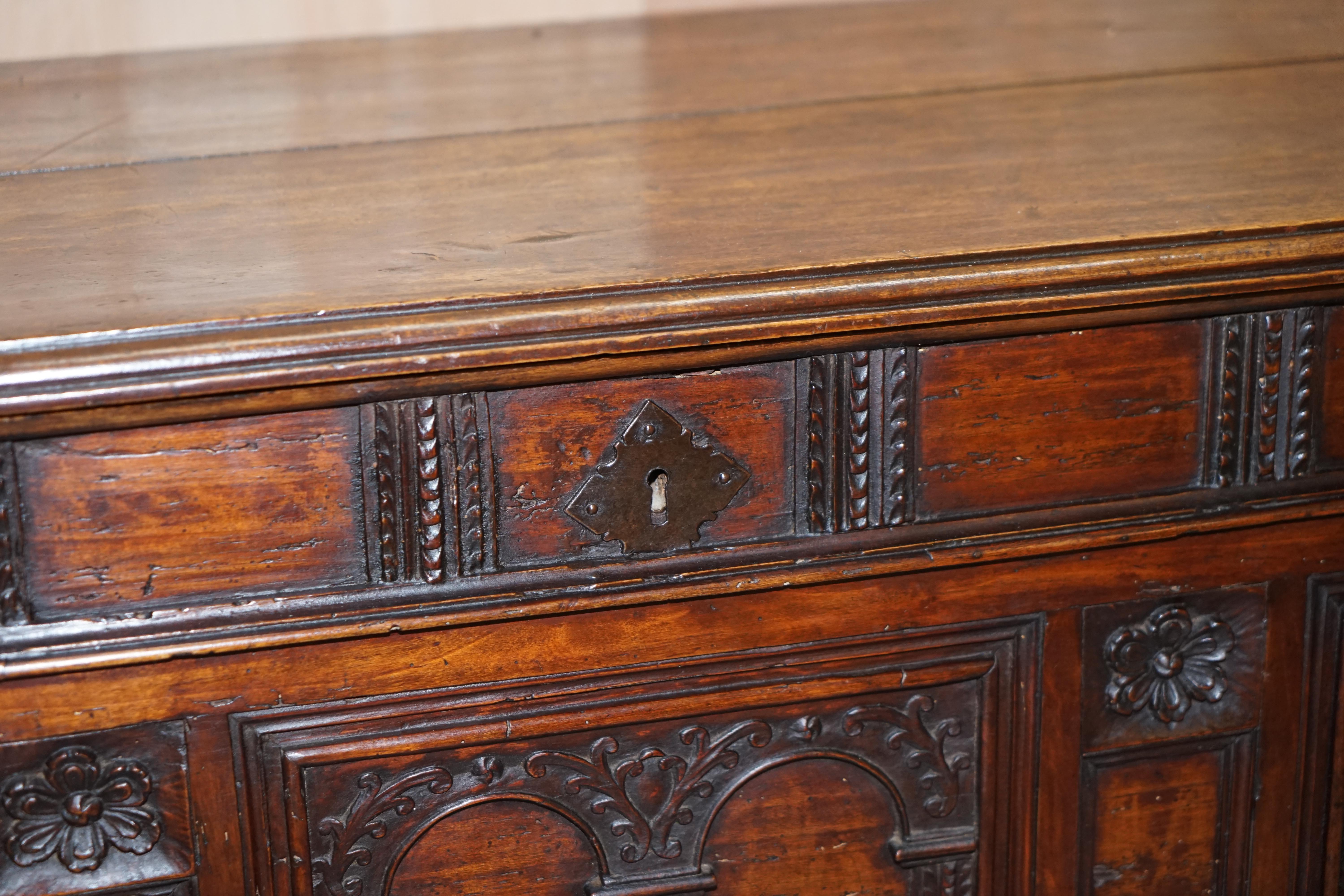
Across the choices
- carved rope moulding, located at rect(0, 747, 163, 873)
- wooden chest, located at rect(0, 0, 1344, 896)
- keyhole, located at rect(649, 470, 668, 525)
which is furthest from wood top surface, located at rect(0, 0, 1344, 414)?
carved rope moulding, located at rect(0, 747, 163, 873)

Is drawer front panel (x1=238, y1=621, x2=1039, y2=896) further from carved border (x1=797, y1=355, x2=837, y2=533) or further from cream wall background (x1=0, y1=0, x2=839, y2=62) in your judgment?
cream wall background (x1=0, y1=0, x2=839, y2=62)

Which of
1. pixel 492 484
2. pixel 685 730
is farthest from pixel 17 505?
pixel 685 730

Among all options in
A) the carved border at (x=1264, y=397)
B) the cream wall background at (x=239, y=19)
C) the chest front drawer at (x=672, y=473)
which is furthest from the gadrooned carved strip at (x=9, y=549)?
the cream wall background at (x=239, y=19)

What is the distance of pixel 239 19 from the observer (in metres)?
1.74

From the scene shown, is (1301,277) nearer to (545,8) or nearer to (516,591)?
(516,591)

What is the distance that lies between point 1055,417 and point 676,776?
348 mm

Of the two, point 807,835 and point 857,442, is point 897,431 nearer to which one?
point 857,442

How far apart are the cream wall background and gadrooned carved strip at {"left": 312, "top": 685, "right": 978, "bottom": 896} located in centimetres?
105

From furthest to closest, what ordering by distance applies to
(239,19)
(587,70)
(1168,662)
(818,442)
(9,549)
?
(239,19)
(587,70)
(1168,662)
(818,442)
(9,549)

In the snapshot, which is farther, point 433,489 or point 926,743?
point 926,743

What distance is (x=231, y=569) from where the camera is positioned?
2.66 feet

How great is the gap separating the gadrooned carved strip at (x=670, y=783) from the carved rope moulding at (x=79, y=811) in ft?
0.36

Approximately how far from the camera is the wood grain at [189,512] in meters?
0.78

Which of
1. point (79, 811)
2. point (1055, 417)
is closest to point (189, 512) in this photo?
point (79, 811)
